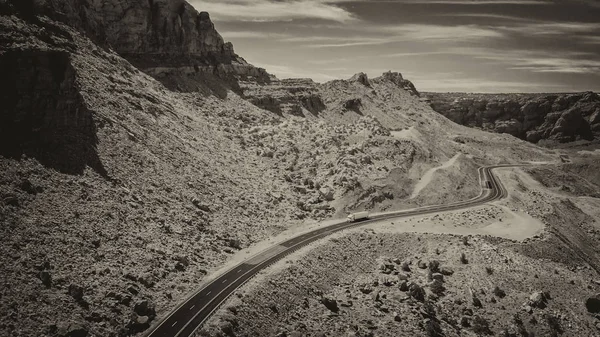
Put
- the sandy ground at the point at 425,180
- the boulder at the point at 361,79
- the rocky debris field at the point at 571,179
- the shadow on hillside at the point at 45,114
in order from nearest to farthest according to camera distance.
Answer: the shadow on hillside at the point at 45,114
the sandy ground at the point at 425,180
the rocky debris field at the point at 571,179
the boulder at the point at 361,79

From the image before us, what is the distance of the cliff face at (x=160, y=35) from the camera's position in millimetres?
88062

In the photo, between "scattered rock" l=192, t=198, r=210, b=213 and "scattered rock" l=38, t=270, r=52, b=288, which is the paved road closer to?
"scattered rock" l=38, t=270, r=52, b=288

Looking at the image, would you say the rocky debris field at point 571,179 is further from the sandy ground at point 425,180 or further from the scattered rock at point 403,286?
the scattered rock at point 403,286

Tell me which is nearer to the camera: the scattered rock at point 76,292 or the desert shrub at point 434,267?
the scattered rock at point 76,292

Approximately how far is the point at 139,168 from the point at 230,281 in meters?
22.9

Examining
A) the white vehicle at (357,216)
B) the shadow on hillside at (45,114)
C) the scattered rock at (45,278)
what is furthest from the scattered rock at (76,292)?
the white vehicle at (357,216)

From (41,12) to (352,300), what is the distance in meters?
60.7

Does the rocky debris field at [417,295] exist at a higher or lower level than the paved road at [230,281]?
lower

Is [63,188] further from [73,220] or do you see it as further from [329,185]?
[329,185]

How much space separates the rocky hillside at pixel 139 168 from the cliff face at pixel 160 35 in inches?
16.4

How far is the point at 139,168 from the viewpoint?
54.1 metres

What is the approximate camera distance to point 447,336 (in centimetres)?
3988

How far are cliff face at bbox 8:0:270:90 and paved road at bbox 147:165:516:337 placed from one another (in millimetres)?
56249

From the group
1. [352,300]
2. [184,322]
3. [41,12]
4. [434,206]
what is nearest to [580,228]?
[434,206]
